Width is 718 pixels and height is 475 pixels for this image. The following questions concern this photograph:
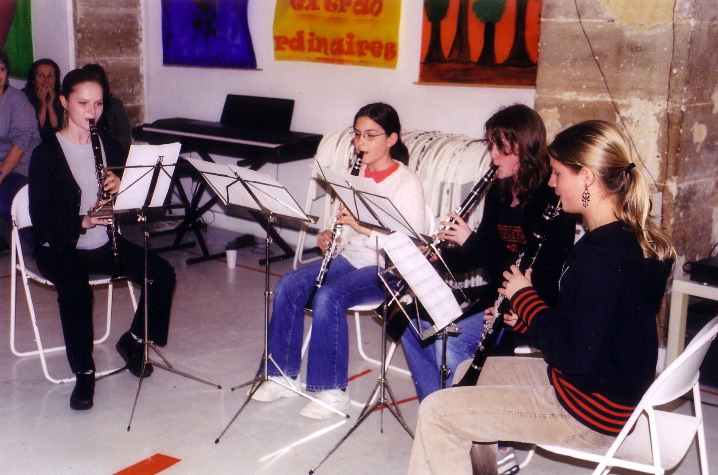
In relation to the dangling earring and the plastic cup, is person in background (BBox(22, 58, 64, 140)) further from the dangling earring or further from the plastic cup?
the dangling earring

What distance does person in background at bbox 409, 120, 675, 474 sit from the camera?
1.86 meters

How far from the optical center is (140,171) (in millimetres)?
2965

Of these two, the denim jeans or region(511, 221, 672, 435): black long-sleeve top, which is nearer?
region(511, 221, 672, 435): black long-sleeve top

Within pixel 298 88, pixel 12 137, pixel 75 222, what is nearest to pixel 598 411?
pixel 75 222

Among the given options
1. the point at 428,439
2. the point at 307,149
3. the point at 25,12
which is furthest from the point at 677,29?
the point at 25,12

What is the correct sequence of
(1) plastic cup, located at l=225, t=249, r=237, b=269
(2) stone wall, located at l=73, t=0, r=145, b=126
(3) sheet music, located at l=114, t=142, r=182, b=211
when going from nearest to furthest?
(3) sheet music, located at l=114, t=142, r=182, b=211, (1) plastic cup, located at l=225, t=249, r=237, b=269, (2) stone wall, located at l=73, t=0, r=145, b=126

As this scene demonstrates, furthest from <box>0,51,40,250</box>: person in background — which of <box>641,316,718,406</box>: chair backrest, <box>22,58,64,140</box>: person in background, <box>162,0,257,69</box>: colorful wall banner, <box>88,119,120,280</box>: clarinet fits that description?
<box>641,316,718,406</box>: chair backrest

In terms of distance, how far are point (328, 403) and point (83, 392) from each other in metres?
0.96

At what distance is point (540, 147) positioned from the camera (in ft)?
9.16

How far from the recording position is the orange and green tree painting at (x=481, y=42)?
4238 mm

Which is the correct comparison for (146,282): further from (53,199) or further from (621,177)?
(621,177)

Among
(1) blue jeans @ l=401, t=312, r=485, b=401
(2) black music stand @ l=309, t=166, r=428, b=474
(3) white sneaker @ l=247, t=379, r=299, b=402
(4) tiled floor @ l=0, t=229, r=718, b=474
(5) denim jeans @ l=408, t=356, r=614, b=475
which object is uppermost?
(2) black music stand @ l=309, t=166, r=428, b=474

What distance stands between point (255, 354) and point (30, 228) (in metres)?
1.13

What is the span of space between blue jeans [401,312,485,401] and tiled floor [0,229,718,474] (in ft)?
0.91
